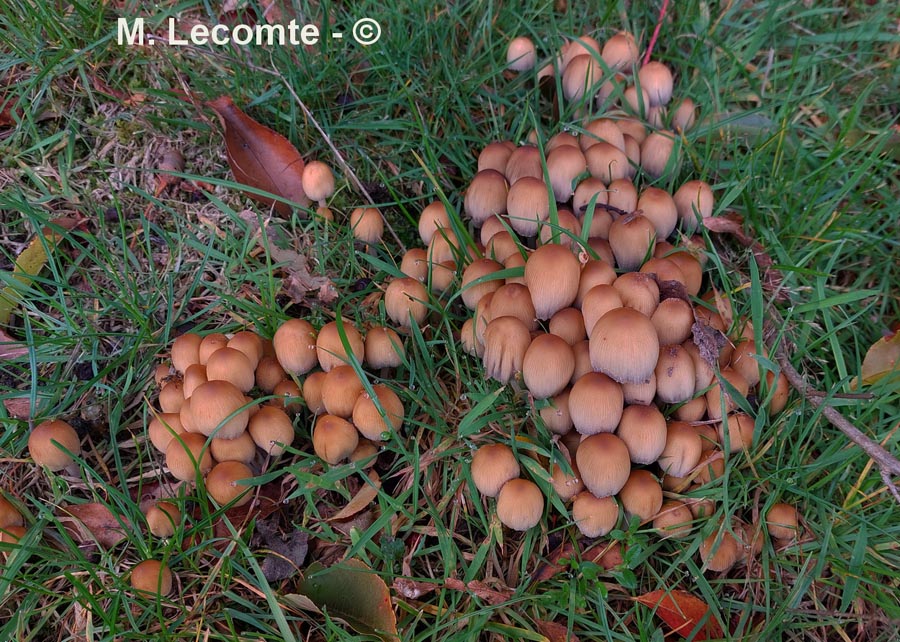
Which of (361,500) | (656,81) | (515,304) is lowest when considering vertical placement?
(361,500)

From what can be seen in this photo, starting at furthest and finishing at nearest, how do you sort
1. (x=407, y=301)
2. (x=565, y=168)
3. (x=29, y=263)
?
(x=29, y=263) → (x=565, y=168) → (x=407, y=301)

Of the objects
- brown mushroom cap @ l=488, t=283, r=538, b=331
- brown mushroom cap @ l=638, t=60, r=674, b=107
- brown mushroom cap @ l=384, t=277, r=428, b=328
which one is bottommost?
brown mushroom cap @ l=384, t=277, r=428, b=328

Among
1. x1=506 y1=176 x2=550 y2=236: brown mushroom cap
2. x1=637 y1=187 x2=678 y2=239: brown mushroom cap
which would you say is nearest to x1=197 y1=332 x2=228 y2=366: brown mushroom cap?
x1=506 y1=176 x2=550 y2=236: brown mushroom cap

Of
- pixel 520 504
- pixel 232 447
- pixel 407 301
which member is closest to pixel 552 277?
pixel 407 301

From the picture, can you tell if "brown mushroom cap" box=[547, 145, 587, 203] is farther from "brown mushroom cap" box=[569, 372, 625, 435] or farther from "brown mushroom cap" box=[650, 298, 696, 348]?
"brown mushroom cap" box=[569, 372, 625, 435]

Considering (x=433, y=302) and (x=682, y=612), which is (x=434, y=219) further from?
(x=682, y=612)

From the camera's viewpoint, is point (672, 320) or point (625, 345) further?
point (672, 320)

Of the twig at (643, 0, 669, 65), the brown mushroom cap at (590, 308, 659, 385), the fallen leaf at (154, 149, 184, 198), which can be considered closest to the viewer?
the brown mushroom cap at (590, 308, 659, 385)
